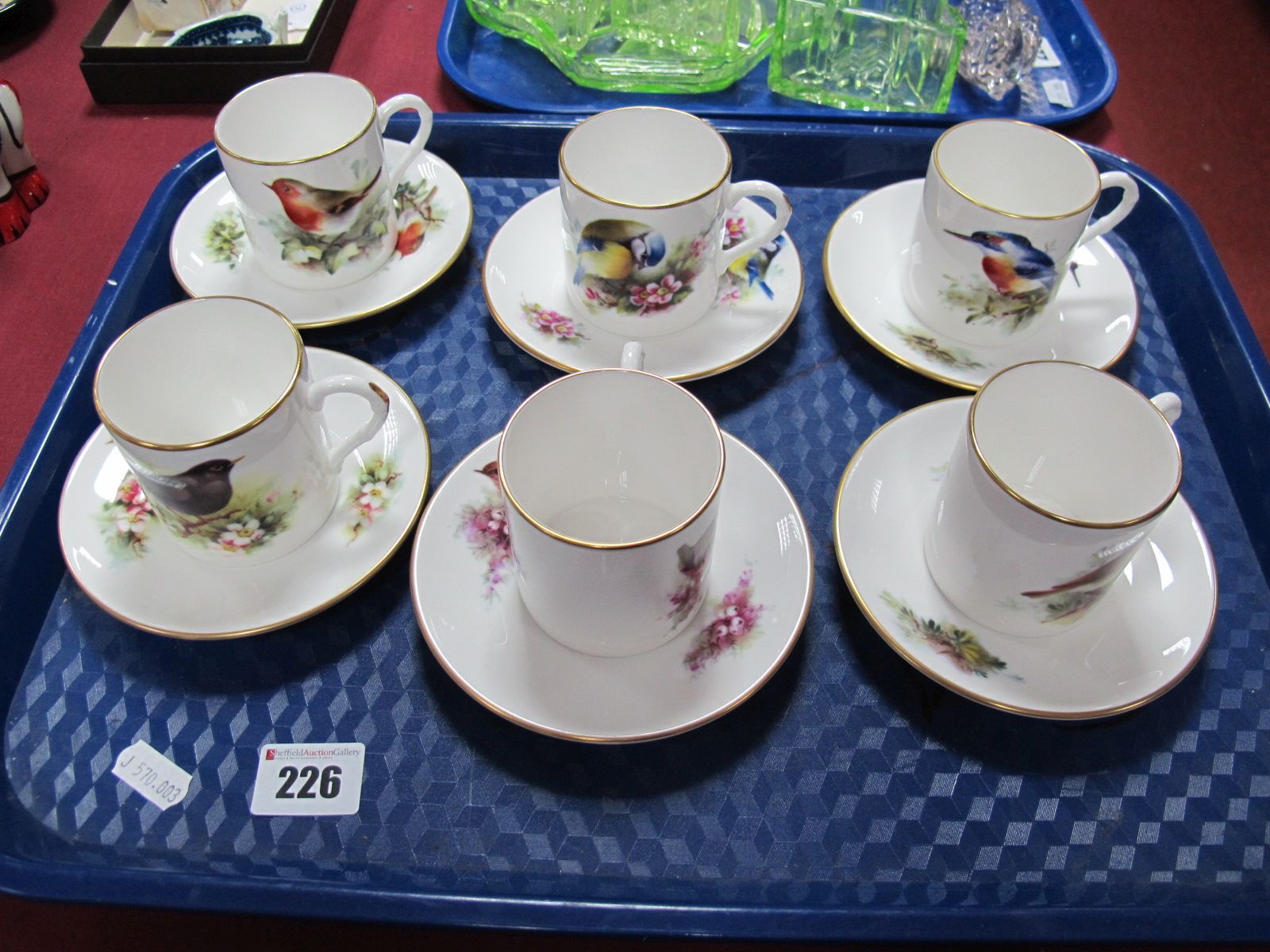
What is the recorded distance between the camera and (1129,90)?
1109 mm

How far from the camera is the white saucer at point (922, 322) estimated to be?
2.41ft

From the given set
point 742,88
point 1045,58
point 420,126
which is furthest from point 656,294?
point 1045,58

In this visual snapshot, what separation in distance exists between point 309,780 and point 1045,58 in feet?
3.40

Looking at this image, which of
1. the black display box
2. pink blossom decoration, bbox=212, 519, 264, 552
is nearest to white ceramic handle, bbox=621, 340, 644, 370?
pink blossom decoration, bbox=212, 519, 264, 552

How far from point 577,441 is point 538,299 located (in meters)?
0.21

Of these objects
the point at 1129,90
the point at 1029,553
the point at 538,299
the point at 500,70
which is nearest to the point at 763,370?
the point at 538,299

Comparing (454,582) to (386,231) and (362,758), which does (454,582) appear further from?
(386,231)

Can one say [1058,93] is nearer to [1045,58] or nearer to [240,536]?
[1045,58]

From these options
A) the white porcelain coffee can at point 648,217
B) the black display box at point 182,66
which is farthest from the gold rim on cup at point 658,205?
the black display box at point 182,66

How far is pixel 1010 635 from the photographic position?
59 cm

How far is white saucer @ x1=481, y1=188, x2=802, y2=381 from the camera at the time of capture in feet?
2.38

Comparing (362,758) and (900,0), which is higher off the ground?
(900,0)

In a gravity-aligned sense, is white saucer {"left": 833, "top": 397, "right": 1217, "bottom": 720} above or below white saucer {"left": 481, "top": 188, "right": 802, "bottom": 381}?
below

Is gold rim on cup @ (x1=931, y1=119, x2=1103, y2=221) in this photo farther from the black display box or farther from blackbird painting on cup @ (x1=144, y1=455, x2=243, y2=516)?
the black display box
